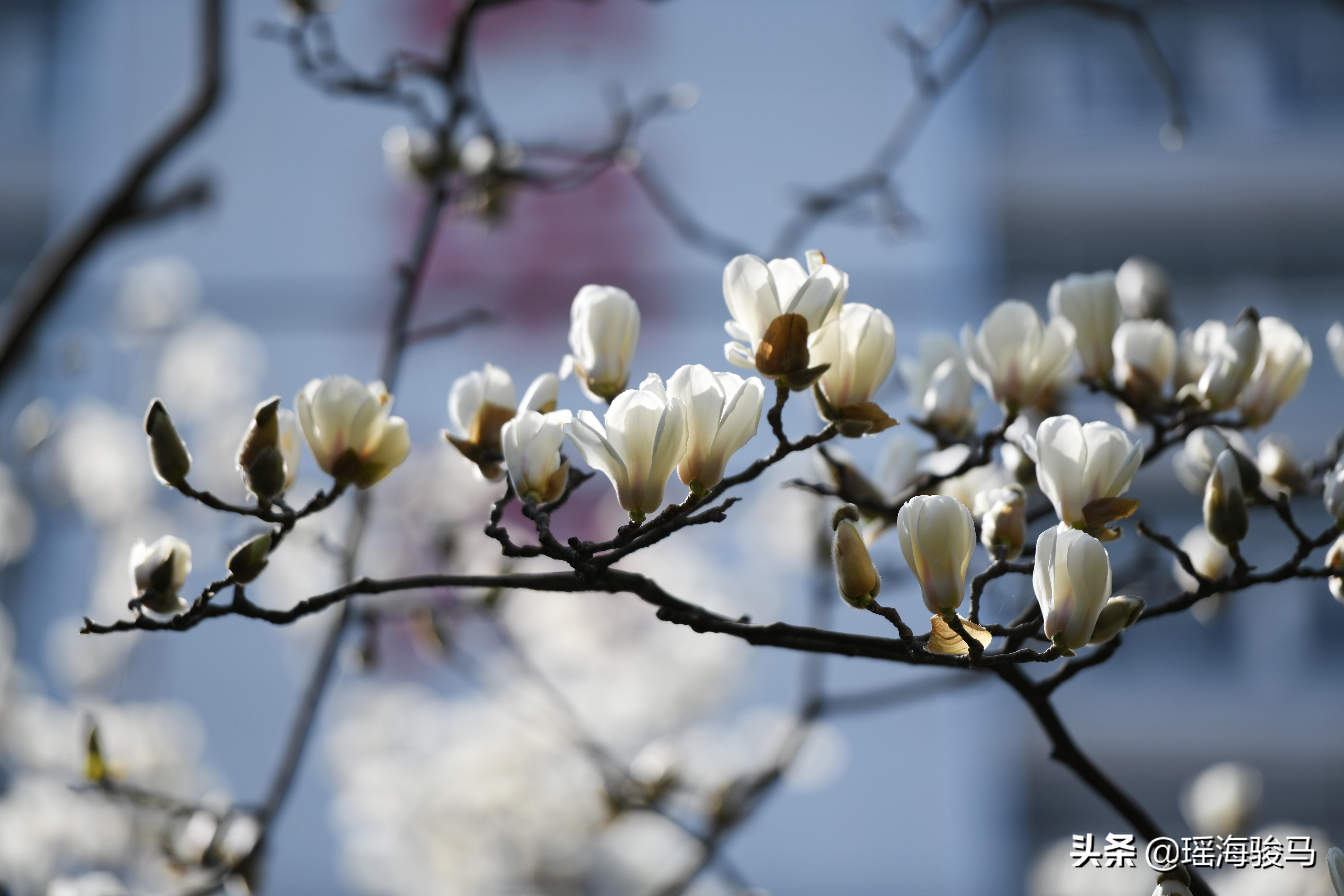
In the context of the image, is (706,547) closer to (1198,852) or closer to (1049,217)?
(1049,217)

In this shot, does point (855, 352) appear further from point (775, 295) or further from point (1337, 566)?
point (1337, 566)

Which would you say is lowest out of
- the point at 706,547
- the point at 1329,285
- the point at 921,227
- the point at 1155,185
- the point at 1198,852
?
the point at 706,547

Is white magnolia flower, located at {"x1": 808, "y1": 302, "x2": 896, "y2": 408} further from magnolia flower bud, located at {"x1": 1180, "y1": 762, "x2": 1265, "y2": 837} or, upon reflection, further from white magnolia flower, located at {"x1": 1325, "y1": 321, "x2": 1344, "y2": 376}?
magnolia flower bud, located at {"x1": 1180, "y1": 762, "x2": 1265, "y2": 837}

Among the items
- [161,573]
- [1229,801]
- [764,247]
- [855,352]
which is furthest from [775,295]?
[764,247]

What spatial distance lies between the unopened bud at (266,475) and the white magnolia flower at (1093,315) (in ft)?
1.11

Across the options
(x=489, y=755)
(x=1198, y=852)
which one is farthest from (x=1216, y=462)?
(x=489, y=755)

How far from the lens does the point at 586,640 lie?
5.71ft

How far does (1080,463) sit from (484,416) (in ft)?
0.75

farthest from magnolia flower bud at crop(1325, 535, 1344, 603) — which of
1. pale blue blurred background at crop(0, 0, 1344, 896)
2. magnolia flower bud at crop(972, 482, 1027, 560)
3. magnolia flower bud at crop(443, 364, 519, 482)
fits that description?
pale blue blurred background at crop(0, 0, 1344, 896)

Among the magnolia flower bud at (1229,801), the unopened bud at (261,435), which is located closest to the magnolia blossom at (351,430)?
the unopened bud at (261,435)

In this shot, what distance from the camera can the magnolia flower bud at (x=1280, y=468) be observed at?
1.60ft

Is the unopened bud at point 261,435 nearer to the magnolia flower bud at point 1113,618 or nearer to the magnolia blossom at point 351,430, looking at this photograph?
the magnolia blossom at point 351,430

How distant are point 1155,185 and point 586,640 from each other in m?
3.26

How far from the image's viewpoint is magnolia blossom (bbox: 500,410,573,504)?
368 mm
